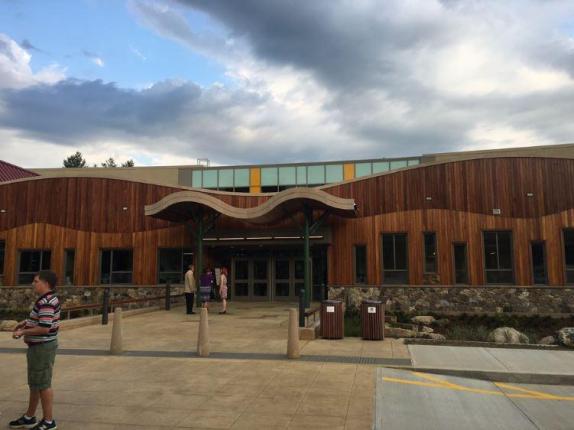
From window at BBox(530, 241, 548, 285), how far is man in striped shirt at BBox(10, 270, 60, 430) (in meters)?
21.2

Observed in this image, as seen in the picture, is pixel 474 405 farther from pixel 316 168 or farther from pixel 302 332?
pixel 316 168

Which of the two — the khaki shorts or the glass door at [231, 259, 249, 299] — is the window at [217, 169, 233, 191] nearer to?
the glass door at [231, 259, 249, 299]

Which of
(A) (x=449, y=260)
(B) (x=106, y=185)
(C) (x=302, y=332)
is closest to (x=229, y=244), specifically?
(B) (x=106, y=185)

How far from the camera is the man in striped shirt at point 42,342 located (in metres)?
5.77

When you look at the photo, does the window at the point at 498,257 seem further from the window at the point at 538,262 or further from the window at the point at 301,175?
the window at the point at 301,175

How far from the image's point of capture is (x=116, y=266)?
26.4 metres

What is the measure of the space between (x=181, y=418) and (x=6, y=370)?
4.89m

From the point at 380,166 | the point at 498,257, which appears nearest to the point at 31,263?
the point at 498,257

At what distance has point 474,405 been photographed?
23.9 feet

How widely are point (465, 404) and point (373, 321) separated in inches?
218

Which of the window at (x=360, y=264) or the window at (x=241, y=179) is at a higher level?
the window at (x=241, y=179)

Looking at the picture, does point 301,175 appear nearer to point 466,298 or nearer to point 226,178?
point 226,178

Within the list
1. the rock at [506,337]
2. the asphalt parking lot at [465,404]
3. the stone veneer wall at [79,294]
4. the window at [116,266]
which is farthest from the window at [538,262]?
the window at [116,266]

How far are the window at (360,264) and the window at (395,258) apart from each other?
3.00 feet
